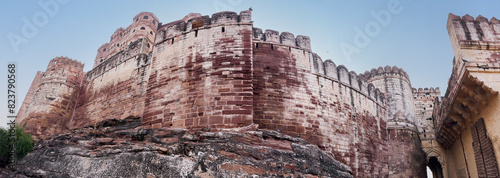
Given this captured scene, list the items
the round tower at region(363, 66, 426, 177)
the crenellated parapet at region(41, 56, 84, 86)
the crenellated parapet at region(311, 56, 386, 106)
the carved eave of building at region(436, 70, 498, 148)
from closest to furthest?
the carved eave of building at region(436, 70, 498, 148)
the crenellated parapet at region(311, 56, 386, 106)
the round tower at region(363, 66, 426, 177)
the crenellated parapet at region(41, 56, 84, 86)

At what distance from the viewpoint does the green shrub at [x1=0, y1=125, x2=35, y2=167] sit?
40.3 feet

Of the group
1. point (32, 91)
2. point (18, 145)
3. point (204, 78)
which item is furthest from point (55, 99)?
point (32, 91)

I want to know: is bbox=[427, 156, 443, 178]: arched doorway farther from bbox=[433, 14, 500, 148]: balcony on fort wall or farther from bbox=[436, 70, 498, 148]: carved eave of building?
bbox=[433, 14, 500, 148]: balcony on fort wall

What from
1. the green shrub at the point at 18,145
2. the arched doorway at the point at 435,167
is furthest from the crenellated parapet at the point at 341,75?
the green shrub at the point at 18,145

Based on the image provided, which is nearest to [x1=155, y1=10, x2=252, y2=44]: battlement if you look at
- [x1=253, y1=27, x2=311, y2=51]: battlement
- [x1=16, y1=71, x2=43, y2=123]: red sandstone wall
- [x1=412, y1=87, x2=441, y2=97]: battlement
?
[x1=253, y1=27, x2=311, y2=51]: battlement

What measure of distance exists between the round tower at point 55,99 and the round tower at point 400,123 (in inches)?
587

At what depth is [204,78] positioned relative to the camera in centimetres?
895

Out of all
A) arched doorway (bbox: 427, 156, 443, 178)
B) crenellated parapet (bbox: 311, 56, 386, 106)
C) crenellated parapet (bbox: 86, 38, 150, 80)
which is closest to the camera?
crenellated parapet (bbox: 311, 56, 386, 106)

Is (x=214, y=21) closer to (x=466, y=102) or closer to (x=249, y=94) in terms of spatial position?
(x=249, y=94)

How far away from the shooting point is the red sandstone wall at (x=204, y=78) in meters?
8.34

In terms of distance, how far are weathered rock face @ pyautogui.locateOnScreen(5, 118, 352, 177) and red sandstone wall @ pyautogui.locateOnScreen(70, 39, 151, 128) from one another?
147 inches

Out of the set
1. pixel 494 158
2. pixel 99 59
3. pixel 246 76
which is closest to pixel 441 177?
pixel 494 158

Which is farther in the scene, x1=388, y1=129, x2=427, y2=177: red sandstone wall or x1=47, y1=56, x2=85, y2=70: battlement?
x1=47, y1=56, x2=85, y2=70: battlement

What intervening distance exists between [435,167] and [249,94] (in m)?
14.7
